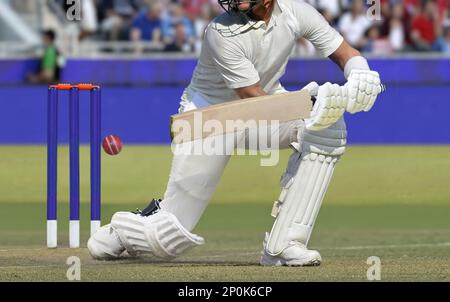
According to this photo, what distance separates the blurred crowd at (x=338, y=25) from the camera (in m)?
16.0

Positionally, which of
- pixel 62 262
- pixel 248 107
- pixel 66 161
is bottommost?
pixel 66 161

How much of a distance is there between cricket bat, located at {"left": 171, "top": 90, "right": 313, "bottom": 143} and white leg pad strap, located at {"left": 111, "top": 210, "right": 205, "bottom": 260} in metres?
0.53

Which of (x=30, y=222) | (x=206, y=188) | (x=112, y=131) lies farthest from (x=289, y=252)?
(x=112, y=131)

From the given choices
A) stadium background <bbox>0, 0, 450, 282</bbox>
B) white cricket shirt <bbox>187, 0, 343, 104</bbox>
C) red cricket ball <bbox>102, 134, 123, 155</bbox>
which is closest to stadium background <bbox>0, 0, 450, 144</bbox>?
stadium background <bbox>0, 0, 450, 282</bbox>

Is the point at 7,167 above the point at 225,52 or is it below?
below

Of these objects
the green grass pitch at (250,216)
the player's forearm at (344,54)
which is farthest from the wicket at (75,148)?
the player's forearm at (344,54)

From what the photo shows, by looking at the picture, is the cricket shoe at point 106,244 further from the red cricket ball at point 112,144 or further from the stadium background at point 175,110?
the stadium background at point 175,110

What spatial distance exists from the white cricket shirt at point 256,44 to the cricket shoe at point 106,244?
88 cm

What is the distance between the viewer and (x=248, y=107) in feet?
20.0

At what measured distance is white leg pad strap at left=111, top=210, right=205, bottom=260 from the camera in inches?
253

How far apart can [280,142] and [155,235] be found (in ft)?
2.64

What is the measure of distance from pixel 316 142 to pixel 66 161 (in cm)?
800

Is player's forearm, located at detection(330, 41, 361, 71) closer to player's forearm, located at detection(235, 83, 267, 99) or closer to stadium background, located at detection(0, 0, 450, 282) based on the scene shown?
player's forearm, located at detection(235, 83, 267, 99)
